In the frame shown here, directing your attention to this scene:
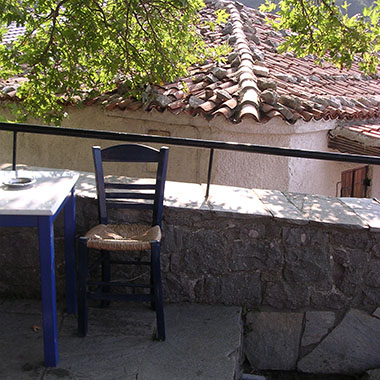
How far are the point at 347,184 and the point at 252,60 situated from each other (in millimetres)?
2796

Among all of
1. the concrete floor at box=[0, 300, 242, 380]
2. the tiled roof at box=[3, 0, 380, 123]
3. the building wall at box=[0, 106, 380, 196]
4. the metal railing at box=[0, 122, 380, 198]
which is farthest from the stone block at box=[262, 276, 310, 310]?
the building wall at box=[0, 106, 380, 196]

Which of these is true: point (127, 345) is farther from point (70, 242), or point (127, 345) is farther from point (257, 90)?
point (257, 90)

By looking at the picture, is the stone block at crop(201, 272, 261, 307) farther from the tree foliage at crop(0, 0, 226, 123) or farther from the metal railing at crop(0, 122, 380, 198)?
the tree foliage at crop(0, 0, 226, 123)

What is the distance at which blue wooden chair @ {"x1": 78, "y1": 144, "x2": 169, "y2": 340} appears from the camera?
7.50 feet

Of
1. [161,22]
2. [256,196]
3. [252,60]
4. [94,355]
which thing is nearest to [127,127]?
[161,22]

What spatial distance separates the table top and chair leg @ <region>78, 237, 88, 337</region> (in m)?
0.27

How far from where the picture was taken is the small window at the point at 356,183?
8.20m

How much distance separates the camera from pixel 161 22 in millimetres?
5348

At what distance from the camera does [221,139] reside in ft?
18.9

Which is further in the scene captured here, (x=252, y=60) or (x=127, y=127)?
(x=252, y=60)

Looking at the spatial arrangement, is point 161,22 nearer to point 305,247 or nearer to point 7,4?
point 7,4

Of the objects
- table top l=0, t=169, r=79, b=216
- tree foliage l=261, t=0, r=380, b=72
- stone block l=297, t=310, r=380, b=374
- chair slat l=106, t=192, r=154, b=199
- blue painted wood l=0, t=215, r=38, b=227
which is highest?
tree foliage l=261, t=0, r=380, b=72

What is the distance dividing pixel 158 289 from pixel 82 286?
36cm

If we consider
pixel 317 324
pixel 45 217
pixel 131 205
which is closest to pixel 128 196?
pixel 131 205
